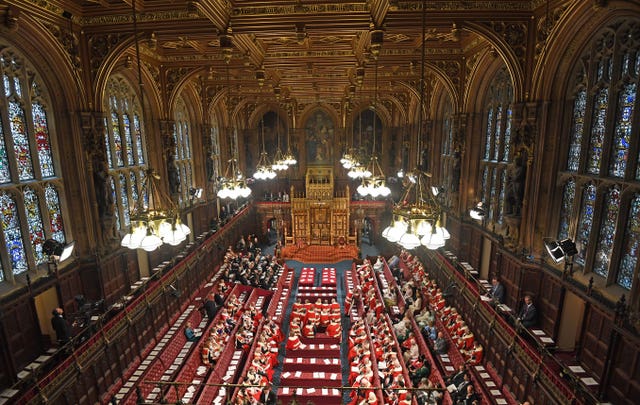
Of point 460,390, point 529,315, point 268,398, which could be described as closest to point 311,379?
point 268,398

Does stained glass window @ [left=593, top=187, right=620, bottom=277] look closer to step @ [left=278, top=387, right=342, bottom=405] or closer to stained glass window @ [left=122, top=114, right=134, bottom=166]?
step @ [left=278, top=387, right=342, bottom=405]

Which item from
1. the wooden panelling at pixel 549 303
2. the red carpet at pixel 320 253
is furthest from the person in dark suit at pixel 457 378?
the red carpet at pixel 320 253

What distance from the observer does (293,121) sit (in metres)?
27.1

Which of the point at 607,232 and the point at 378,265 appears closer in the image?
the point at 607,232

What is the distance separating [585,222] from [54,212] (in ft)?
42.1

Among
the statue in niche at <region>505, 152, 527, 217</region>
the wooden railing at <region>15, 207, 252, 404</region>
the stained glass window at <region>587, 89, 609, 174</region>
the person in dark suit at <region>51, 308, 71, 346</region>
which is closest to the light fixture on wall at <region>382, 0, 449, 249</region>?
the stained glass window at <region>587, 89, 609, 174</region>

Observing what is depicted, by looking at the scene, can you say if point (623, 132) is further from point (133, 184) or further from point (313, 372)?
point (133, 184)

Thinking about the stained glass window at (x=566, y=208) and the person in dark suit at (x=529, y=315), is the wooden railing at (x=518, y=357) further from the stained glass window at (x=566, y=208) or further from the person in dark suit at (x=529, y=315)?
the stained glass window at (x=566, y=208)

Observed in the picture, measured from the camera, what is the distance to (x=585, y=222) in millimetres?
8234

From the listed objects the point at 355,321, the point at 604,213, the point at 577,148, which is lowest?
the point at 355,321

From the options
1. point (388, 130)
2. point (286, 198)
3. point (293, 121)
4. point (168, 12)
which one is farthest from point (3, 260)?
point (388, 130)

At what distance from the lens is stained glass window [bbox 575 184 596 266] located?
800 centimetres

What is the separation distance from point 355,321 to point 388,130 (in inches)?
656

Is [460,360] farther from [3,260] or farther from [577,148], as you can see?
[3,260]
